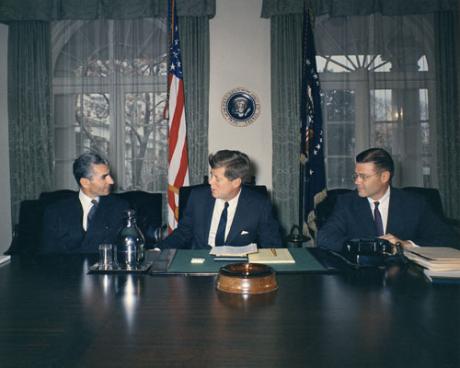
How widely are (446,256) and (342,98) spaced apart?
359 centimetres

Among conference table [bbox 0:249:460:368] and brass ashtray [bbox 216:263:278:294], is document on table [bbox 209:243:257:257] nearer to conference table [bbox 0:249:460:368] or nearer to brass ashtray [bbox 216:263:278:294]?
conference table [bbox 0:249:460:368]

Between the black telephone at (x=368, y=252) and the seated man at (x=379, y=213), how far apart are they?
1.84 feet

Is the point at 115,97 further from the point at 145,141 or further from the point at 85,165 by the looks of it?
the point at 85,165

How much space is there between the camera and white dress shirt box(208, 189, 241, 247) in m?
2.90

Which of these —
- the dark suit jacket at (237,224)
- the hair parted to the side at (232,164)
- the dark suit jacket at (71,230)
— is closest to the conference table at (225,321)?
the dark suit jacket at (71,230)

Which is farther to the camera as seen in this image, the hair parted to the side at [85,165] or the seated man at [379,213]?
the hair parted to the side at [85,165]

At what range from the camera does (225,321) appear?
1282 mm

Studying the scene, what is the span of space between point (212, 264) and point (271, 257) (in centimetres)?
27

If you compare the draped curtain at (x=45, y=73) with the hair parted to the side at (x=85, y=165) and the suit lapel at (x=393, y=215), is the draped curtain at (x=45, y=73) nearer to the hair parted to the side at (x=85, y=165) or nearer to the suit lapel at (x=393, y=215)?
the hair parted to the side at (x=85, y=165)

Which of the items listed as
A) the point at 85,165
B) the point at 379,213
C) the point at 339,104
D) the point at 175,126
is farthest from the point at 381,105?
the point at 85,165

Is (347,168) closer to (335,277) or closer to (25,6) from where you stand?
(335,277)

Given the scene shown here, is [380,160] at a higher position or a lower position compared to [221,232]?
higher

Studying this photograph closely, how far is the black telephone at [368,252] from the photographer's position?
196cm

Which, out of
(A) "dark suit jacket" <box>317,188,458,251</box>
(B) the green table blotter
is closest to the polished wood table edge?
(B) the green table blotter
